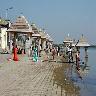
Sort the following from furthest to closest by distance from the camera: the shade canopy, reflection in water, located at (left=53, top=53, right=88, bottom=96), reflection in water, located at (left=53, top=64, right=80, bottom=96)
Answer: the shade canopy → reflection in water, located at (left=53, top=53, right=88, bottom=96) → reflection in water, located at (left=53, top=64, right=80, bottom=96)

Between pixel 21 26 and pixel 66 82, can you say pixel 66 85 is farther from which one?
pixel 21 26

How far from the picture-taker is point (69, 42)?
5912cm

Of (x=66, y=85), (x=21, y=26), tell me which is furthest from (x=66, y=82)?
(x=21, y=26)

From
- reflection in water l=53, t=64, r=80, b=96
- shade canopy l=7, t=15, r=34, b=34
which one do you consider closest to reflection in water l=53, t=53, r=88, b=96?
reflection in water l=53, t=64, r=80, b=96

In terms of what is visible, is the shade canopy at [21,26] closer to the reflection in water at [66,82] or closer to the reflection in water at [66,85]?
the reflection in water at [66,82]

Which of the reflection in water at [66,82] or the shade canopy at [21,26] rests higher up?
the shade canopy at [21,26]

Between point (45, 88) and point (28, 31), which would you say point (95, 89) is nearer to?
point (45, 88)

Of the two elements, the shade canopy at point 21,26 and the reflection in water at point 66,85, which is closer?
the reflection in water at point 66,85

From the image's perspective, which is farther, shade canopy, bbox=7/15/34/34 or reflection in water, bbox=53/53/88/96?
shade canopy, bbox=7/15/34/34

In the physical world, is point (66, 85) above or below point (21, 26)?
below

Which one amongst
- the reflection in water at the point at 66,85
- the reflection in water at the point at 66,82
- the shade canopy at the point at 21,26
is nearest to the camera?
the reflection in water at the point at 66,85

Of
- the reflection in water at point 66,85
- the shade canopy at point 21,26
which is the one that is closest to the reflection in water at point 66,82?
the reflection in water at point 66,85

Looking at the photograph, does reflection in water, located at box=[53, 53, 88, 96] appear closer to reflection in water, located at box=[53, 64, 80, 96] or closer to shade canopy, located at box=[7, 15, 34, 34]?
reflection in water, located at box=[53, 64, 80, 96]

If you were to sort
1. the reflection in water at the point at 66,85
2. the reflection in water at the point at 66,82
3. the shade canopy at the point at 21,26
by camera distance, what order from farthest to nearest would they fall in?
the shade canopy at the point at 21,26, the reflection in water at the point at 66,82, the reflection in water at the point at 66,85
